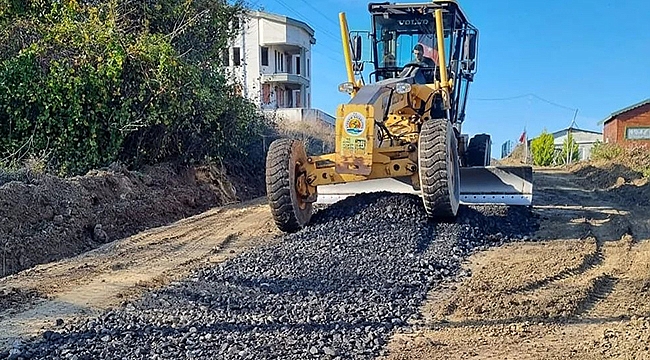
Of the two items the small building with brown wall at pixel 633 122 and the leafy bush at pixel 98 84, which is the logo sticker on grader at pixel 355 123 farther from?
the small building with brown wall at pixel 633 122

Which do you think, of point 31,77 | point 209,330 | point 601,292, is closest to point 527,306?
point 601,292

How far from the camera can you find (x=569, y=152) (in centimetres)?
3356

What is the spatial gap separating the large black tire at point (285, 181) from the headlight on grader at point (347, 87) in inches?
54.2

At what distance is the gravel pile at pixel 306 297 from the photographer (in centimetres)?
432

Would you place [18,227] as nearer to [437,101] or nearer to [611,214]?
[437,101]

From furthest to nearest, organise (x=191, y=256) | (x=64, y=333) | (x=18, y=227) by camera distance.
→ (x=18, y=227) → (x=191, y=256) → (x=64, y=333)

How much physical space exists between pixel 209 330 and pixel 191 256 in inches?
115

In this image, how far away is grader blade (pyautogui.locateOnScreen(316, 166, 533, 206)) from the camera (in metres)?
8.95

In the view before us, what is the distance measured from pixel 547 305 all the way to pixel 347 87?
484cm

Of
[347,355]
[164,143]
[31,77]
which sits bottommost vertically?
[347,355]

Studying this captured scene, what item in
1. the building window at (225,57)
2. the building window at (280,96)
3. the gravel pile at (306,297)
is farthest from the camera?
the building window at (280,96)

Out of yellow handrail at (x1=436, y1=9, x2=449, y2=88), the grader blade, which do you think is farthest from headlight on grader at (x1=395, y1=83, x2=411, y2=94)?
the grader blade

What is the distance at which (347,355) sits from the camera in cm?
421

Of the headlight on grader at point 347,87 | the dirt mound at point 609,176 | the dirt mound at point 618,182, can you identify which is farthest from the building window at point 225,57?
the dirt mound at point 609,176
